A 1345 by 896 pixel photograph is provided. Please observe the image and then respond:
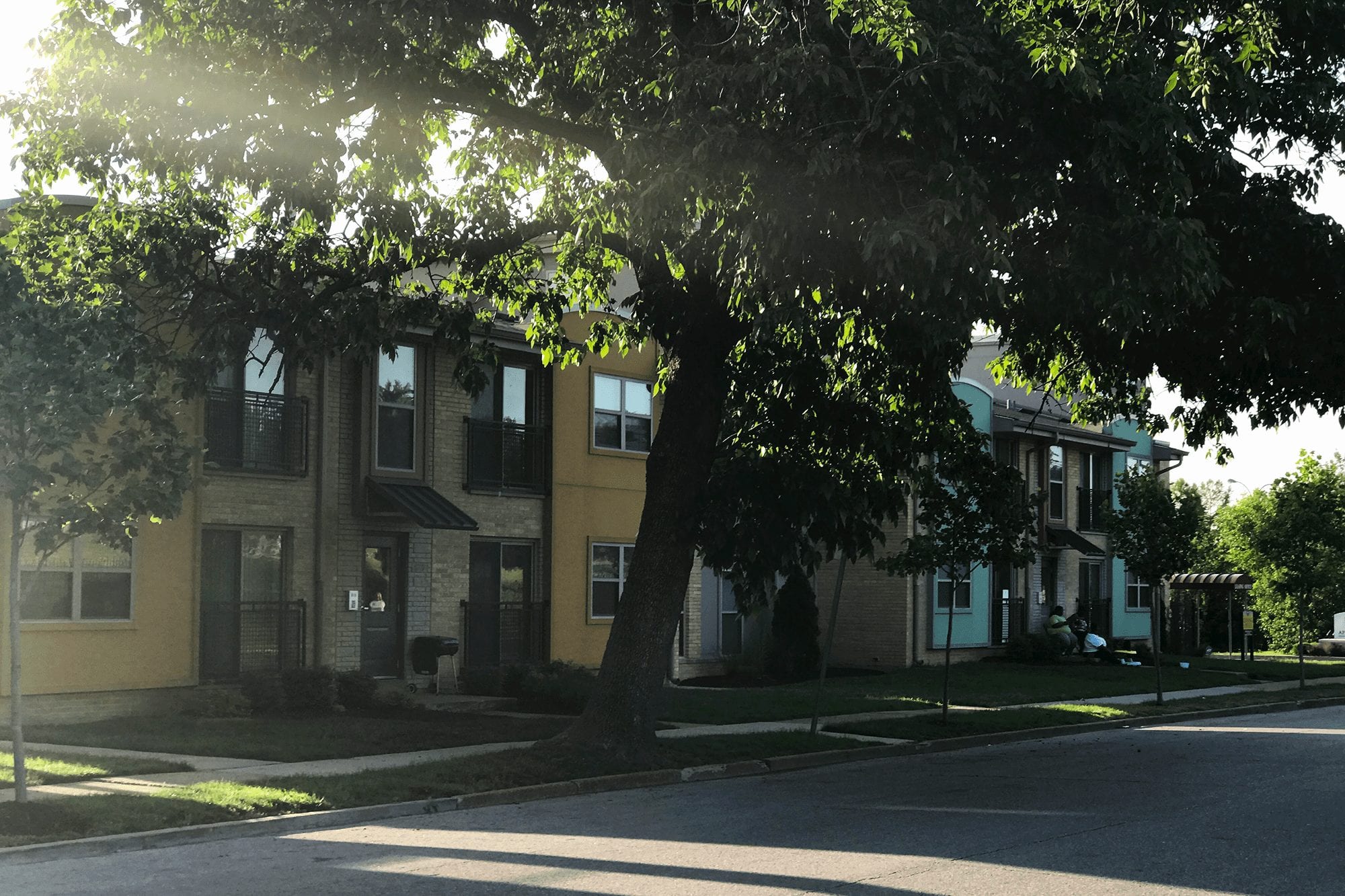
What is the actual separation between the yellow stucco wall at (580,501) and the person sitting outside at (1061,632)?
1365 cm

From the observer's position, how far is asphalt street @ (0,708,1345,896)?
8.80 m

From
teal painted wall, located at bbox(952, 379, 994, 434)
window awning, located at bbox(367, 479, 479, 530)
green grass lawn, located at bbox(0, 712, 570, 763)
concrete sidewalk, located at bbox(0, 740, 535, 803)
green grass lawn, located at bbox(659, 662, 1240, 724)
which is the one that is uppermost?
teal painted wall, located at bbox(952, 379, 994, 434)

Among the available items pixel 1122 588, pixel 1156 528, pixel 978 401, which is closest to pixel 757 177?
pixel 1156 528

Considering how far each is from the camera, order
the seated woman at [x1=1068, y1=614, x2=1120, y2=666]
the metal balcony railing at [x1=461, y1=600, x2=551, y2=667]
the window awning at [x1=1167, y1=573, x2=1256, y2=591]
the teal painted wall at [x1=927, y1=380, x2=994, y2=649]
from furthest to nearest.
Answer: the window awning at [x1=1167, y1=573, x2=1256, y2=591] → the seated woman at [x1=1068, y1=614, x2=1120, y2=666] → the teal painted wall at [x1=927, y1=380, x2=994, y2=649] → the metal balcony railing at [x1=461, y1=600, x2=551, y2=667]

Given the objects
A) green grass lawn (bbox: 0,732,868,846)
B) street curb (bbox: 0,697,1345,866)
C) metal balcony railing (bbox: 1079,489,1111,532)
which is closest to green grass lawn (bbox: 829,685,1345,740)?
street curb (bbox: 0,697,1345,866)

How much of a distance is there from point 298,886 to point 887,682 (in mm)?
21158

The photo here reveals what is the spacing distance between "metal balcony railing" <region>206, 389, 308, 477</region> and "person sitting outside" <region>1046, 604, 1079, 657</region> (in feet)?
67.9

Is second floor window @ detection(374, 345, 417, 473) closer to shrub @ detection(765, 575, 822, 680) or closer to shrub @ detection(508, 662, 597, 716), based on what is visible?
shrub @ detection(508, 662, 597, 716)

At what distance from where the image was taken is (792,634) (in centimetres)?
2977

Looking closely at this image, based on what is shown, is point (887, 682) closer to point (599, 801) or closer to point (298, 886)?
point (599, 801)

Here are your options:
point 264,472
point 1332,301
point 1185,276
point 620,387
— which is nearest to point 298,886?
point 1185,276

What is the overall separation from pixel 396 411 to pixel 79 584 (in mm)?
5681

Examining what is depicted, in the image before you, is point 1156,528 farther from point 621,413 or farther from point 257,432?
point 257,432

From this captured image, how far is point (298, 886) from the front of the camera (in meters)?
8.72
